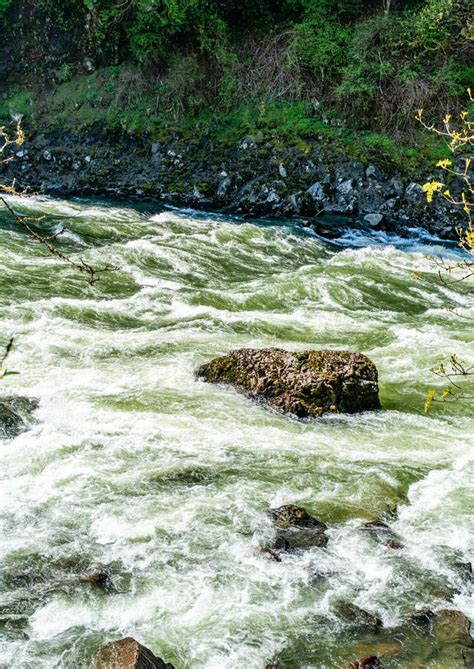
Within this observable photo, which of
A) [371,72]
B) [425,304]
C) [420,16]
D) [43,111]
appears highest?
[420,16]

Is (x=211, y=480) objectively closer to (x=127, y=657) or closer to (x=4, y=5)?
(x=127, y=657)

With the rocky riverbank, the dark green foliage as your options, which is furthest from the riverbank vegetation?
the rocky riverbank

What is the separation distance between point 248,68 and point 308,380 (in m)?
15.2

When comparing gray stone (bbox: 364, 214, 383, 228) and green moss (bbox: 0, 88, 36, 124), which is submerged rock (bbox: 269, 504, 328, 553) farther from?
green moss (bbox: 0, 88, 36, 124)

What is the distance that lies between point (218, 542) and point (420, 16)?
55.6ft

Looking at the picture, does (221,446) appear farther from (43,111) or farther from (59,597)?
(43,111)

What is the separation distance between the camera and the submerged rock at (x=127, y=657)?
3580 mm

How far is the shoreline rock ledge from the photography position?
23.0 ft

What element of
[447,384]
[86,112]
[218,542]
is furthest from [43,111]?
[218,542]

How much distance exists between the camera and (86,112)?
64.7 ft

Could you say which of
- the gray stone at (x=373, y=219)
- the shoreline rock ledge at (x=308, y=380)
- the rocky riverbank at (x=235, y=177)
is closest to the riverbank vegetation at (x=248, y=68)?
the rocky riverbank at (x=235, y=177)

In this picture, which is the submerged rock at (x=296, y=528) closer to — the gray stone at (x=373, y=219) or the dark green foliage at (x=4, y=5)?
the gray stone at (x=373, y=219)

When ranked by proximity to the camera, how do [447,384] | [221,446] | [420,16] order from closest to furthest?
[221,446] < [447,384] < [420,16]

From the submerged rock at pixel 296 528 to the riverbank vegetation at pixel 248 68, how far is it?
44.5 feet
